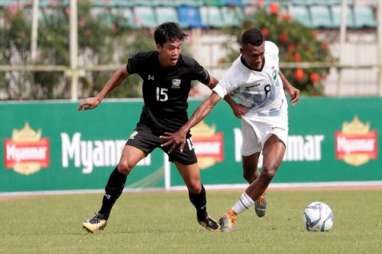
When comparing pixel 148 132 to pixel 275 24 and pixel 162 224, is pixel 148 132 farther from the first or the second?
pixel 275 24

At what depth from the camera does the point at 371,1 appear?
3403cm

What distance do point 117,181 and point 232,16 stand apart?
66.6 ft

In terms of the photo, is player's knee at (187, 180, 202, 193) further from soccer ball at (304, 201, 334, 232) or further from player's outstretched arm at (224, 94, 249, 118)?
soccer ball at (304, 201, 334, 232)

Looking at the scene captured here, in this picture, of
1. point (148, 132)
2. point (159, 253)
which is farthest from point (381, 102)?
point (159, 253)

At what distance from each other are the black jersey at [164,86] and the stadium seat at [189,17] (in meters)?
19.5

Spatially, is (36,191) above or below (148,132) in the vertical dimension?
below

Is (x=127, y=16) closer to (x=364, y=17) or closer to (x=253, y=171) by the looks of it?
(x=364, y=17)

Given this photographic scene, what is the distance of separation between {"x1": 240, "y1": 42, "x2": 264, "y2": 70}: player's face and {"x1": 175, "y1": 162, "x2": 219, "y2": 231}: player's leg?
1.27 m

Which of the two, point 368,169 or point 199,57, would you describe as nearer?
point 368,169

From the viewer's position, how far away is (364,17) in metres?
34.8

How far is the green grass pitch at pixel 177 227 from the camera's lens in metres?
11.4

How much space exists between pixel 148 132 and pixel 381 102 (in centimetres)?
1089

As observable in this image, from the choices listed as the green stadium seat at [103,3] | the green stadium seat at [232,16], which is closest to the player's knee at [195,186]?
the green stadium seat at [103,3]

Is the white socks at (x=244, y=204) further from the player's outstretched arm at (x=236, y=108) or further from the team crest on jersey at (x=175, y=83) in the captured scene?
the team crest on jersey at (x=175, y=83)
